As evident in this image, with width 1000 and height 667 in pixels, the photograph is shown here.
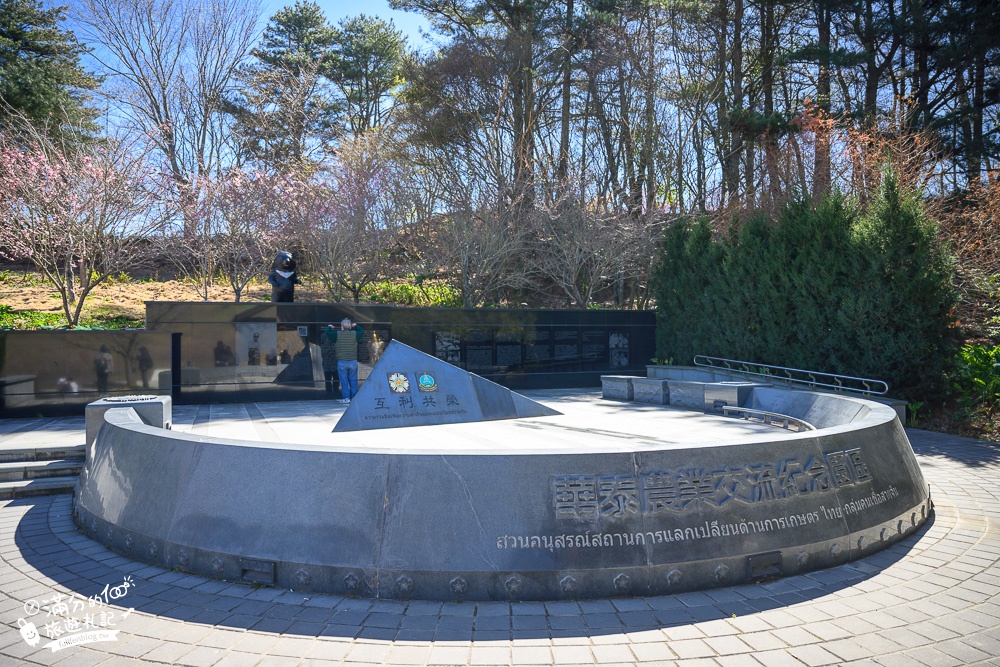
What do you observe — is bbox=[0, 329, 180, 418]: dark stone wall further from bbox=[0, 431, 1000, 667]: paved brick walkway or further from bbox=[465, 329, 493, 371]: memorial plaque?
bbox=[0, 431, 1000, 667]: paved brick walkway

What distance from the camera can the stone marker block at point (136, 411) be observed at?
7352 millimetres

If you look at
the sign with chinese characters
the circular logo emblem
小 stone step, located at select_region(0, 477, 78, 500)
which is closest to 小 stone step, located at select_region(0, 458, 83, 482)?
小 stone step, located at select_region(0, 477, 78, 500)

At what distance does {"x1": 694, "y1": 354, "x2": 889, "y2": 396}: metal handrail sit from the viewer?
39.6 ft

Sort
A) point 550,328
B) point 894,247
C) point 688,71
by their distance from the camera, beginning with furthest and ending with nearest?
point 688,71
point 550,328
point 894,247

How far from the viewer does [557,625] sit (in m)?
4.05

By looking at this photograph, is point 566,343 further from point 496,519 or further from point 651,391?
point 496,519

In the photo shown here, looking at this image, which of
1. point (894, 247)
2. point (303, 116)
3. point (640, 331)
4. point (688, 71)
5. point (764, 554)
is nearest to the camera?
point (764, 554)

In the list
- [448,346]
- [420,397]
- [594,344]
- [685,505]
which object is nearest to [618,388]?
[594,344]

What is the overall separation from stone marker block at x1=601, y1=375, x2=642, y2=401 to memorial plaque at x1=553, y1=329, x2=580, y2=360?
3.28 metres

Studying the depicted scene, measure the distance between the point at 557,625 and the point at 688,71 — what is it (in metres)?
24.2

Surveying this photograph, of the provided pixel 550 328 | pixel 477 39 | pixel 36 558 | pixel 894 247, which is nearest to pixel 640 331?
pixel 550 328

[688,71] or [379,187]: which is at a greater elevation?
[688,71]

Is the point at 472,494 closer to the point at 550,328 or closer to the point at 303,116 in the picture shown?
the point at 550,328

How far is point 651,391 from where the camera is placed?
13797 millimetres
